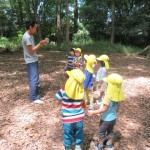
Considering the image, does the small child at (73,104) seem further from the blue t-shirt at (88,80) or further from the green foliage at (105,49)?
the green foliage at (105,49)

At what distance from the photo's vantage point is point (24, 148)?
153 inches

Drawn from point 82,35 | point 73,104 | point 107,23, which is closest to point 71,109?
point 73,104

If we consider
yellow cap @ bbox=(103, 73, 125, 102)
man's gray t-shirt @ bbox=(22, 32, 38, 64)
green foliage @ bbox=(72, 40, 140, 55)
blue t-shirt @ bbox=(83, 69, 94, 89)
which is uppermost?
man's gray t-shirt @ bbox=(22, 32, 38, 64)

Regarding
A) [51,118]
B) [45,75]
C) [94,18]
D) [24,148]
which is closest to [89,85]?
[51,118]

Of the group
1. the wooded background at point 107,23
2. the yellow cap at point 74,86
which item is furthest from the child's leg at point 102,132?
the wooded background at point 107,23

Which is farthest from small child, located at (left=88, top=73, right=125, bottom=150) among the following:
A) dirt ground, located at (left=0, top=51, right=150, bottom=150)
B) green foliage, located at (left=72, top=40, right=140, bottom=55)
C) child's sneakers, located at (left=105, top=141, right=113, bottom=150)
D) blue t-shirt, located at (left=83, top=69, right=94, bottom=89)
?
green foliage, located at (left=72, top=40, right=140, bottom=55)

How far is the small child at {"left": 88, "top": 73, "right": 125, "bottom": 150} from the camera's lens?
339 cm

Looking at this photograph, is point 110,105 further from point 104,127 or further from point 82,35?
point 82,35

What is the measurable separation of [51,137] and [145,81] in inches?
182

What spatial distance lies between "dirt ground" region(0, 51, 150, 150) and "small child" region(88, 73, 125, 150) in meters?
0.50

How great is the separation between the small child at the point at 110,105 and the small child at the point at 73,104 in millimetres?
225

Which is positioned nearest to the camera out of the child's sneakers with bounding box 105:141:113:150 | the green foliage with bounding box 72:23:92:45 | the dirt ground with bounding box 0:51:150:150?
the child's sneakers with bounding box 105:141:113:150

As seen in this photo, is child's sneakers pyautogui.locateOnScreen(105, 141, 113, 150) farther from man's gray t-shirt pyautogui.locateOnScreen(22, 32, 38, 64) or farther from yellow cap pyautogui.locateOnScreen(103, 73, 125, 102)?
man's gray t-shirt pyautogui.locateOnScreen(22, 32, 38, 64)

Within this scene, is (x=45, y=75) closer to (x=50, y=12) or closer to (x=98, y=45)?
(x=98, y=45)
